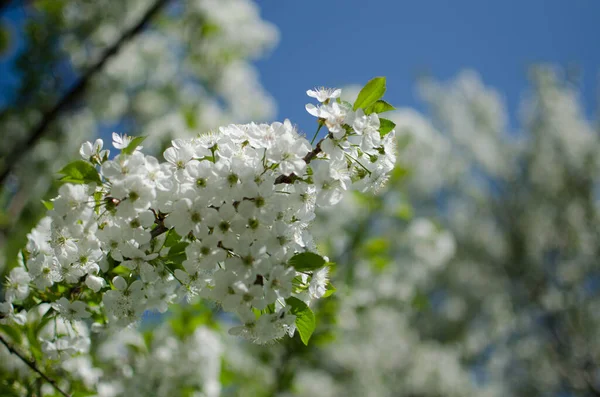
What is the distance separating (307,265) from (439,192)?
15886mm

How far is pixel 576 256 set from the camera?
1328cm

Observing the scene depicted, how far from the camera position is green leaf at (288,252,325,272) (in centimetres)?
121

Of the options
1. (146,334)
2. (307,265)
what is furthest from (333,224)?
(307,265)

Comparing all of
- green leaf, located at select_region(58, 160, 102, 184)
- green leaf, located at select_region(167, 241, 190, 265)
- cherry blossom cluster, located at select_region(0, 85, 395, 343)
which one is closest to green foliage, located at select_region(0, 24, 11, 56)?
cherry blossom cluster, located at select_region(0, 85, 395, 343)

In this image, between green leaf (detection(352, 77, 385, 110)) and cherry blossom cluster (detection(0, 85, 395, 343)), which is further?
green leaf (detection(352, 77, 385, 110))

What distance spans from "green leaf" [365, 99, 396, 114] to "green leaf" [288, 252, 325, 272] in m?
0.44

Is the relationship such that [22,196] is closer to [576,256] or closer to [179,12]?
[179,12]

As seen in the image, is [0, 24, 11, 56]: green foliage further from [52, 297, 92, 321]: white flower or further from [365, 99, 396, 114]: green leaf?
[365, 99, 396, 114]: green leaf

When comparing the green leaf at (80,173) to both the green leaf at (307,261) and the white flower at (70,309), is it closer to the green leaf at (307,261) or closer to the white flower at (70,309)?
the white flower at (70,309)

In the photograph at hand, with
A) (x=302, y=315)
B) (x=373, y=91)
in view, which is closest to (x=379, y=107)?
(x=373, y=91)

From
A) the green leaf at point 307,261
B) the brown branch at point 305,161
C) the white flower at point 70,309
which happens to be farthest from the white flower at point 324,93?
the white flower at point 70,309

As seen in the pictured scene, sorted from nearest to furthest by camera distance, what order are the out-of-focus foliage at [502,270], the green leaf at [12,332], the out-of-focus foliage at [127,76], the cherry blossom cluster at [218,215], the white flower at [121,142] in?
the cherry blossom cluster at [218,215] < the white flower at [121,142] < the green leaf at [12,332] < the out-of-focus foliage at [127,76] < the out-of-focus foliage at [502,270]

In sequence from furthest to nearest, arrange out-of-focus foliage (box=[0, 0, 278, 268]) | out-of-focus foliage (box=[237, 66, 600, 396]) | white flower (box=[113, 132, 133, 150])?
out-of-focus foliage (box=[237, 66, 600, 396]) → out-of-focus foliage (box=[0, 0, 278, 268]) → white flower (box=[113, 132, 133, 150])

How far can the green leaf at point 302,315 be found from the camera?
1270 millimetres
